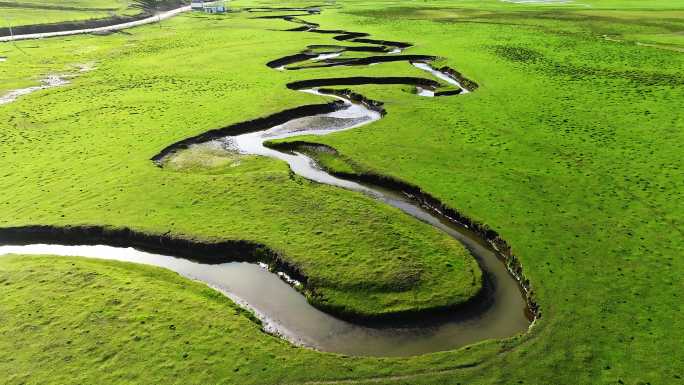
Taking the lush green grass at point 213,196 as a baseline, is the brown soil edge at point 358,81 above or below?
above

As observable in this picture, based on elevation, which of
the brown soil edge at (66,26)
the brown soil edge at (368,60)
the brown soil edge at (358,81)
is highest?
the brown soil edge at (66,26)

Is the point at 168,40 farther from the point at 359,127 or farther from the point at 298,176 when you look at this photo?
the point at 298,176

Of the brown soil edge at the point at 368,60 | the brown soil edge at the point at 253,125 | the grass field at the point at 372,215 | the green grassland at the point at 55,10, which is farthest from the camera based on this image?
the green grassland at the point at 55,10

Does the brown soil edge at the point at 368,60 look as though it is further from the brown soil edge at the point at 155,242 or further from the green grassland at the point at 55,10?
the green grassland at the point at 55,10

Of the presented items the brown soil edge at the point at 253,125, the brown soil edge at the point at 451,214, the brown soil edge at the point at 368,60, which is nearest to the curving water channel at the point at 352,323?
the brown soil edge at the point at 451,214

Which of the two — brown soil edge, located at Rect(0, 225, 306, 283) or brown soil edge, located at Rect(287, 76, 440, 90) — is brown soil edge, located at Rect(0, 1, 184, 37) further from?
brown soil edge, located at Rect(0, 225, 306, 283)

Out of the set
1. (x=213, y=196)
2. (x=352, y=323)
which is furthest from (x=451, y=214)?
(x=213, y=196)
